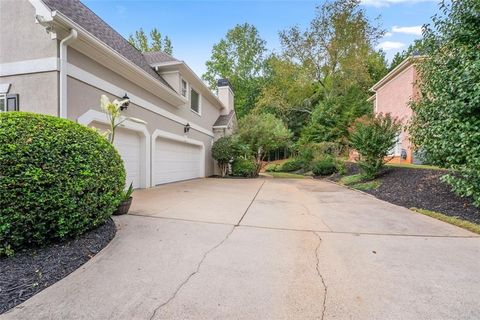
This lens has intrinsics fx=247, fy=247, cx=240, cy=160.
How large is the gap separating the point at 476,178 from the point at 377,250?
331 cm

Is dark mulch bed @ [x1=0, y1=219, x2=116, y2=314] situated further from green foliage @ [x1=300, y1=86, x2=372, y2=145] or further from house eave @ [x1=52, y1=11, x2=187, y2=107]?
green foliage @ [x1=300, y1=86, x2=372, y2=145]

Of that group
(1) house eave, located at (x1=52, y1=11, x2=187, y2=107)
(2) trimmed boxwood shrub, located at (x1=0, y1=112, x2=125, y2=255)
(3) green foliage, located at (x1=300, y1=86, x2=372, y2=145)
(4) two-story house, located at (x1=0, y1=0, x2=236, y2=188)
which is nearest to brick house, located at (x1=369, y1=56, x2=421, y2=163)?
(3) green foliage, located at (x1=300, y1=86, x2=372, y2=145)

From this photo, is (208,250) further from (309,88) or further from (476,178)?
(309,88)

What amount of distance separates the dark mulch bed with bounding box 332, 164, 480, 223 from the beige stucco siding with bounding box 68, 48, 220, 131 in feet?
27.1

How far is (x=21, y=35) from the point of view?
5621 millimetres

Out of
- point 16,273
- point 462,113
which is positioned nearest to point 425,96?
point 462,113

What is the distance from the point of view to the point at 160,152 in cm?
967

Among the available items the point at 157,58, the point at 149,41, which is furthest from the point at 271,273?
the point at 149,41

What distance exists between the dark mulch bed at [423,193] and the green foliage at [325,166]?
5534 mm

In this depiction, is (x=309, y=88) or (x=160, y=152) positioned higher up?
(x=309, y=88)

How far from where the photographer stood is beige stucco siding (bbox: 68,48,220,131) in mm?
5866

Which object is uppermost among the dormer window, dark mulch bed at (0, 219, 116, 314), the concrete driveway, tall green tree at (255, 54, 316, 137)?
tall green tree at (255, 54, 316, 137)

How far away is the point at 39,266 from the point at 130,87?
6.24 meters

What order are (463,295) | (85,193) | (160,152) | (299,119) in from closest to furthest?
(463,295) < (85,193) < (160,152) < (299,119)
